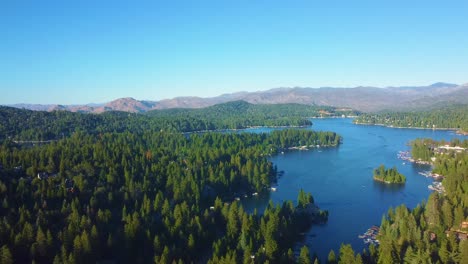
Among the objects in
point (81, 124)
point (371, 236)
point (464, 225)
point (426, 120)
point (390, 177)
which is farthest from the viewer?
point (426, 120)

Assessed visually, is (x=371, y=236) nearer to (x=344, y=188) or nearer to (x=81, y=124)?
(x=344, y=188)

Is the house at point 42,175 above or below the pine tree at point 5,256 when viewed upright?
above

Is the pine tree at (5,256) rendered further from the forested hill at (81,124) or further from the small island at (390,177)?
the forested hill at (81,124)

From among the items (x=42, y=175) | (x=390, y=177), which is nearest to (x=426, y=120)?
(x=390, y=177)

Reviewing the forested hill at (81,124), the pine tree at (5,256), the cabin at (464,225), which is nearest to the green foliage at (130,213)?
the pine tree at (5,256)

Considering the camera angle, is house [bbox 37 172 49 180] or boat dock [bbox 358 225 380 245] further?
house [bbox 37 172 49 180]

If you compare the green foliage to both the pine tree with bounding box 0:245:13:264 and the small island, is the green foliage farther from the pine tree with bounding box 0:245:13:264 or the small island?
the small island

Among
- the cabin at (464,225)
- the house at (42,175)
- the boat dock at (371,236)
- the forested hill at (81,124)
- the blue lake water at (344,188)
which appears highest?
the forested hill at (81,124)

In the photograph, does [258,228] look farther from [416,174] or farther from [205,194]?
[416,174]

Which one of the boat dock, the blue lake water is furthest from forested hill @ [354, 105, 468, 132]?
the boat dock
